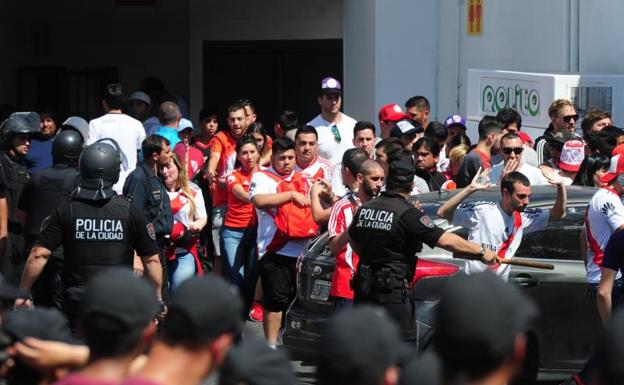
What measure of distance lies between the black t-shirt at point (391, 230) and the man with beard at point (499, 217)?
0.76 metres

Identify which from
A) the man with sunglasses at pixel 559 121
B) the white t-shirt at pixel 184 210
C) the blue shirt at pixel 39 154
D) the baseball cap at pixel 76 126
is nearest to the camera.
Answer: the white t-shirt at pixel 184 210

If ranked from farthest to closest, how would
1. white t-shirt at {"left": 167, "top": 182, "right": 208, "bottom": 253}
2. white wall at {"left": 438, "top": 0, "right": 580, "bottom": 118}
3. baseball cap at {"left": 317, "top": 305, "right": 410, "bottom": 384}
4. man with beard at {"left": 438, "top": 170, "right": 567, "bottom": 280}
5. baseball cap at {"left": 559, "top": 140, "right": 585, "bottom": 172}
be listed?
white wall at {"left": 438, "top": 0, "right": 580, "bottom": 118} < baseball cap at {"left": 559, "top": 140, "right": 585, "bottom": 172} < white t-shirt at {"left": 167, "top": 182, "right": 208, "bottom": 253} < man with beard at {"left": 438, "top": 170, "right": 567, "bottom": 280} < baseball cap at {"left": 317, "top": 305, "right": 410, "bottom": 384}

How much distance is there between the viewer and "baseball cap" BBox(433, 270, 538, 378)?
3404 mm

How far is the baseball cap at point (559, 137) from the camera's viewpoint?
11219mm

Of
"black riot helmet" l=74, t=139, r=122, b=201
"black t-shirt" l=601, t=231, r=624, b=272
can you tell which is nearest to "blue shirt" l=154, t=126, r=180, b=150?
"black riot helmet" l=74, t=139, r=122, b=201

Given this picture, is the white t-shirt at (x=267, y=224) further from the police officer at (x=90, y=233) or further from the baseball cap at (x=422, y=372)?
the baseball cap at (x=422, y=372)

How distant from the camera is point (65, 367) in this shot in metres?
4.40

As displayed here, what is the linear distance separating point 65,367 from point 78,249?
341 centimetres

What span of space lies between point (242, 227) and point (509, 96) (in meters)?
4.75

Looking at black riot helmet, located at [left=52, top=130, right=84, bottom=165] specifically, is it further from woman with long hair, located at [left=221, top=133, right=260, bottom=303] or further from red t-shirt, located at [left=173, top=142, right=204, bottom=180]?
red t-shirt, located at [left=173, top=142, right=204, bottom=180]

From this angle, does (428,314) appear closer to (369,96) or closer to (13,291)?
(13,291)

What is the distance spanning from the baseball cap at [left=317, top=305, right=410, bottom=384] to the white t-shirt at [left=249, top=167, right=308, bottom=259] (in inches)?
243

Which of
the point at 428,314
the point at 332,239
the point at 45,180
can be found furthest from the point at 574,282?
the point at 45,180

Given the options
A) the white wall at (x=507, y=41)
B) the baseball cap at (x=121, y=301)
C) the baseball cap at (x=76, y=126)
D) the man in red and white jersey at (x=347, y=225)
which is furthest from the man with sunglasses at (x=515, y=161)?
the baseball cap at (x=121, y=301)
